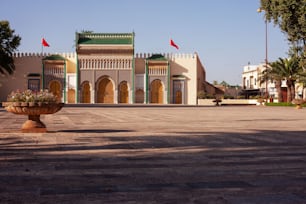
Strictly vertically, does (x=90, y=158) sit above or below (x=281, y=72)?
below

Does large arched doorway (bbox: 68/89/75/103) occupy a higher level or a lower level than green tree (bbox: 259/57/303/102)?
lower

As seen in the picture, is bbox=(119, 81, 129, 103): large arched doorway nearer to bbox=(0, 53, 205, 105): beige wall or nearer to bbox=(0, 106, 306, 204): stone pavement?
bbox=(0, 53, 205, 105): beige wall

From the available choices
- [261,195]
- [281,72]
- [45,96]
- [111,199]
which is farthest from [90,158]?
[281,72]

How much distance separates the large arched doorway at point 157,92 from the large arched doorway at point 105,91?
16.0ft

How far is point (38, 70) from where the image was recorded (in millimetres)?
52625

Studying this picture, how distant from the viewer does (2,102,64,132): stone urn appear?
407 inches

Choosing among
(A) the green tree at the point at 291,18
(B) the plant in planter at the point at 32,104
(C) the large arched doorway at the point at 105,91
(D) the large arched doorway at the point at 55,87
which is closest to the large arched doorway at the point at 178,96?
(C) the large arched doorway at the point at 105,91

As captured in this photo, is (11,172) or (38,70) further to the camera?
(38,70)

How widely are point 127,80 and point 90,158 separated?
4540 centimetres

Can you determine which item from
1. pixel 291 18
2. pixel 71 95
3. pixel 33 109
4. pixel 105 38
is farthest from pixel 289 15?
pixel 71 95

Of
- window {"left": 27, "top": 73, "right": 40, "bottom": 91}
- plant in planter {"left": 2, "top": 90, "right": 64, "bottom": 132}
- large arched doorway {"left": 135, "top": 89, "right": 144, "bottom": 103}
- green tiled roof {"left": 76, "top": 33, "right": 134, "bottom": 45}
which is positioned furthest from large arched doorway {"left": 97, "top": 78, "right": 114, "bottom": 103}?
plant in planter {"left": 2, "top": 90, "right": 64, "bottom": 132}

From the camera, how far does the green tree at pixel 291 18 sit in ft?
85.9

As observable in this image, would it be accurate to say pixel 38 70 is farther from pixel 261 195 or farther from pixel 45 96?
pixel 261 195

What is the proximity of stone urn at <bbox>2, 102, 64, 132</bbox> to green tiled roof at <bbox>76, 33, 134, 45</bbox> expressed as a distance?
137 ft
